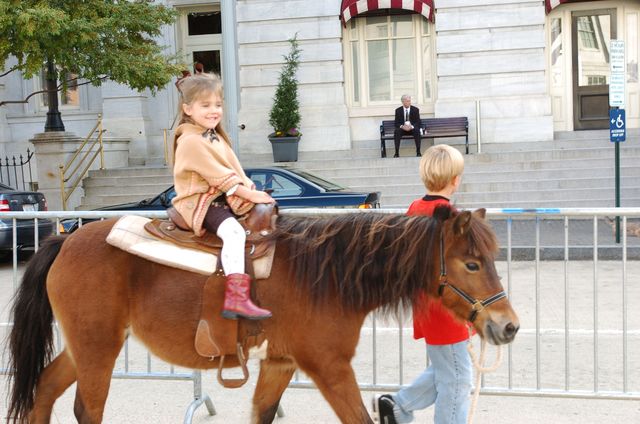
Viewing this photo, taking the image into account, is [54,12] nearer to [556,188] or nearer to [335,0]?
[335,0]

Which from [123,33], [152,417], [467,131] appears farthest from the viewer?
[467,131]

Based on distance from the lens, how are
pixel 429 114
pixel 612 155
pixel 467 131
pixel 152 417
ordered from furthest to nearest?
1. pixel 429 114
2. pixel 467 131
3. pixel 612 155
4. pixel 152 417

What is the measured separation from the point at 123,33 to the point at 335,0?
273 inches

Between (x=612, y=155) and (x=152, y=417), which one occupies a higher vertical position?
(x=612, y=155)

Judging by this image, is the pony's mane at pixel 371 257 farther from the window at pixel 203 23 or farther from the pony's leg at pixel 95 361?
the window at pixel 203 23

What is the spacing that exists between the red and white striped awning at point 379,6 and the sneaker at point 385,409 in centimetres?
1850

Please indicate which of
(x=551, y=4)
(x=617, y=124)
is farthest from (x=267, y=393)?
(x=551, y=4)

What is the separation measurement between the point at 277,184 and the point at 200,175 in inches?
362

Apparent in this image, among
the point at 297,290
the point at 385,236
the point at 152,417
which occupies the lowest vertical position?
the point at 152,417

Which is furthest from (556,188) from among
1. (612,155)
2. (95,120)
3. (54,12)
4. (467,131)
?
(95,120)

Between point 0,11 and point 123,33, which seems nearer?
point 0,11

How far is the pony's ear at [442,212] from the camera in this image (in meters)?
3.90

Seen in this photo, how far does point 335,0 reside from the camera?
22.4 m

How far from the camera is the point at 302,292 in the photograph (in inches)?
161
